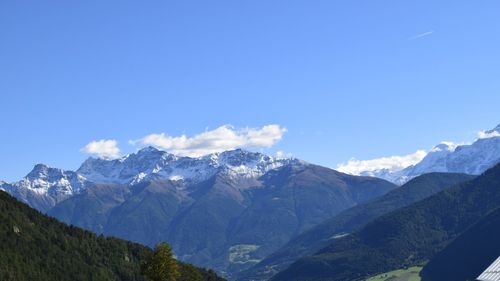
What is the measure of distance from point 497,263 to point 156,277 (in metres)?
89.7

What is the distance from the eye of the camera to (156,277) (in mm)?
175250

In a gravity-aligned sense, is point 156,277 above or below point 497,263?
above

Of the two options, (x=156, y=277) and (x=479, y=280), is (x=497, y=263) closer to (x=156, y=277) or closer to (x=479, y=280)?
(x=479, y=280)

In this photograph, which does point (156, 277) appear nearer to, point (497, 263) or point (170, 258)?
point (170, 258)

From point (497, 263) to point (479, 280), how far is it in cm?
424

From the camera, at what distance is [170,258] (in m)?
178

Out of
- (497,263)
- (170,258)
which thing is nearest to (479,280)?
(497,263)

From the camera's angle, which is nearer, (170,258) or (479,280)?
(479,280)

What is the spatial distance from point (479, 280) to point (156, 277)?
284ft

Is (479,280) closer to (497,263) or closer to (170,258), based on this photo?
(497,263)

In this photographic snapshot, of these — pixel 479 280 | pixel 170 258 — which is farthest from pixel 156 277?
pixel 479 280

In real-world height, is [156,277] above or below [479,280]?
above
